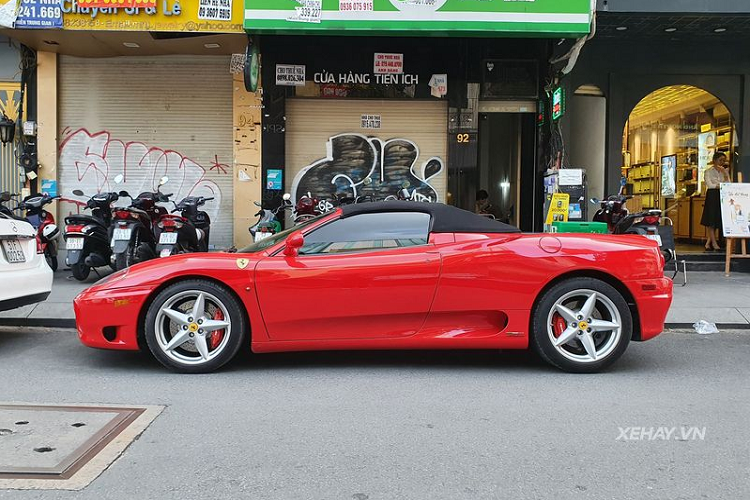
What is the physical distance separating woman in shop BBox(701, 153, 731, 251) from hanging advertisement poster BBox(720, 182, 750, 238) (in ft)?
5.37

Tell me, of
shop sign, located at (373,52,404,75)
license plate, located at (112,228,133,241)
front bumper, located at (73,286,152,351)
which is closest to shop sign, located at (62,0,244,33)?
shop sign, located at (373,52,404,75)

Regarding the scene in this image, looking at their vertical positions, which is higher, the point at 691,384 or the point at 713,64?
the point at 713,64

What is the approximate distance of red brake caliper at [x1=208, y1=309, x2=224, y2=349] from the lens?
5.22 meters

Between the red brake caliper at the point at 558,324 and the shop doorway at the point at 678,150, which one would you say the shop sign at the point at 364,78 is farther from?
the red brake caliper at the point at 558,324

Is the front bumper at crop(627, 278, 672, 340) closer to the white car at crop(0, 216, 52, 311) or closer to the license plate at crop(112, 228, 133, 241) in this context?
the white car at crop(0, 216, 52, 311)

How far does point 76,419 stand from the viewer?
4.17 metres

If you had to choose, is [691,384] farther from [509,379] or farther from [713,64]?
[713,64]

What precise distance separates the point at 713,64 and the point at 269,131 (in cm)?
811

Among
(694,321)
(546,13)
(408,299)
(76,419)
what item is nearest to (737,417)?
(408,299)

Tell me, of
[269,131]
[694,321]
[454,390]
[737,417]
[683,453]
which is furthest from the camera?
[269,131]

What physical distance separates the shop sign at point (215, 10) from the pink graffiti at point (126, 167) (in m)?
2.74

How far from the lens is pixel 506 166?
13.6 metres

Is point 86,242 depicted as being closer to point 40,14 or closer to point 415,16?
point 40,14

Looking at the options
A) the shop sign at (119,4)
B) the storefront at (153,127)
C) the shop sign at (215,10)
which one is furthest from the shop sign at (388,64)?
the shop sign at (119,4)
